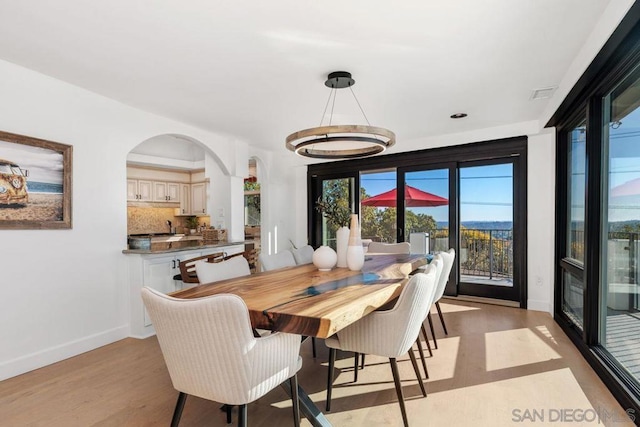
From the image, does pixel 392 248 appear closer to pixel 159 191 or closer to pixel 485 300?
pixel 485 300

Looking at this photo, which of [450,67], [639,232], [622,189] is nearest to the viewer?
[639,232]

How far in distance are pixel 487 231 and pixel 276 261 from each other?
325 cm

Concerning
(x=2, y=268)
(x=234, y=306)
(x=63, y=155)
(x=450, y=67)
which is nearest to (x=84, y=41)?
(x=63, y=155)

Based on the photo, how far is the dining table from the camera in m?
1.51

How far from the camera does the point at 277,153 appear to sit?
6.32 meters

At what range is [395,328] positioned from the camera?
193cm

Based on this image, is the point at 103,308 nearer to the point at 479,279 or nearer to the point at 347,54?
the point at 347,54

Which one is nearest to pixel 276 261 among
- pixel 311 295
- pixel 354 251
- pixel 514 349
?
pixel 354 251

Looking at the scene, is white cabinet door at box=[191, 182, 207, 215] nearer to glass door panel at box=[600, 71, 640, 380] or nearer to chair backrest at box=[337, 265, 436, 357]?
chair backrest at box=[337, 265, 436, 357]

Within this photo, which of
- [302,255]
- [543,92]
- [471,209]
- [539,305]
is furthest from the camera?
[471,209]

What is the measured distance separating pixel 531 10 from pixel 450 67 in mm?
797

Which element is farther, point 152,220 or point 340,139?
point 152,220

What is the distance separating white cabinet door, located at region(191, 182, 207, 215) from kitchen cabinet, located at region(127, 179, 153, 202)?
918 mm

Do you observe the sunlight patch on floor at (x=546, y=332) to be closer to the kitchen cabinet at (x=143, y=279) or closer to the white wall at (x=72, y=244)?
the kitchen cabinet at (x=143, y=279)
